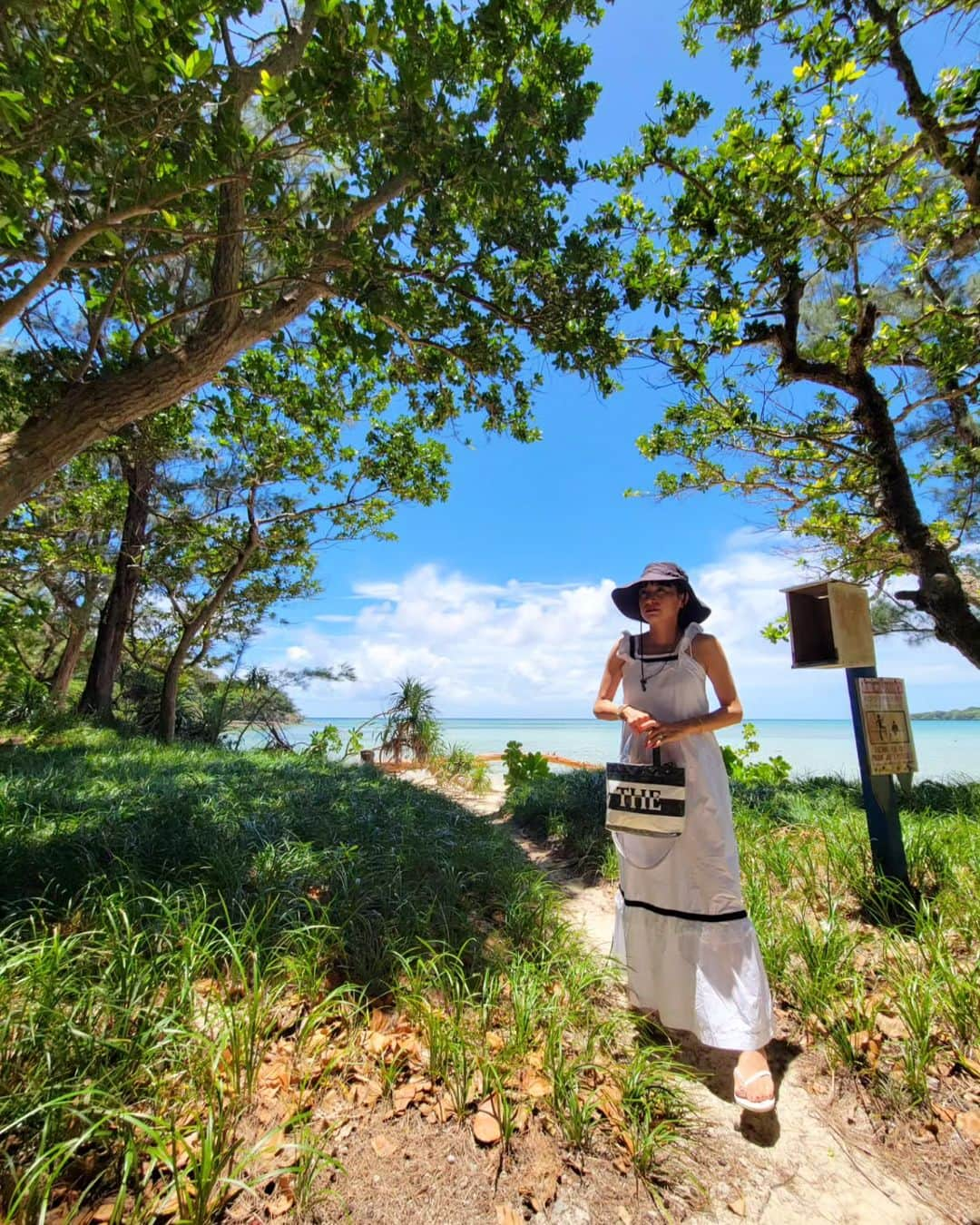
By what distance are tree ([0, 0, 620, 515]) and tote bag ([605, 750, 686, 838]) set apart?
2.95 meters

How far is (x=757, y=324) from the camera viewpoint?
4.59m

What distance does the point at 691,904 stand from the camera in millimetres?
1891

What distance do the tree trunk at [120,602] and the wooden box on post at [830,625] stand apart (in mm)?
9782

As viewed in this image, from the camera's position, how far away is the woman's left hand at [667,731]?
189 centimetres

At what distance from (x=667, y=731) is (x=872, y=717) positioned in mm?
1658

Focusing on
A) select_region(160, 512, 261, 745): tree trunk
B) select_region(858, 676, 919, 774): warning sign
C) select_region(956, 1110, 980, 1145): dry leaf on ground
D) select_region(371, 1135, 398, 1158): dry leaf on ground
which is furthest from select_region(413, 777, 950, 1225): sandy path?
select_region(160, 512, 261, 745): tree trunk

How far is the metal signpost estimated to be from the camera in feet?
8.91

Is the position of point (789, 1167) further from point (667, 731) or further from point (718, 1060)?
point (667, 731)

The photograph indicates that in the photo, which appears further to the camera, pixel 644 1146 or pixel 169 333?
pixel 169 333

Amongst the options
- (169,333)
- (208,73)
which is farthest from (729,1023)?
(169,333)

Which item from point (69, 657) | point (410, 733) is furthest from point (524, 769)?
point (69, 657)

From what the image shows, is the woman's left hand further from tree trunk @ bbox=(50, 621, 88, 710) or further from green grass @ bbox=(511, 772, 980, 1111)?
tree trunk @ bbox=(50, 621, 88, 710)

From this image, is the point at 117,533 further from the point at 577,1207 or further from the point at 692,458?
the point at 577,1207

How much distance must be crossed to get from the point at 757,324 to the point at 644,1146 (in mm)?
5617
